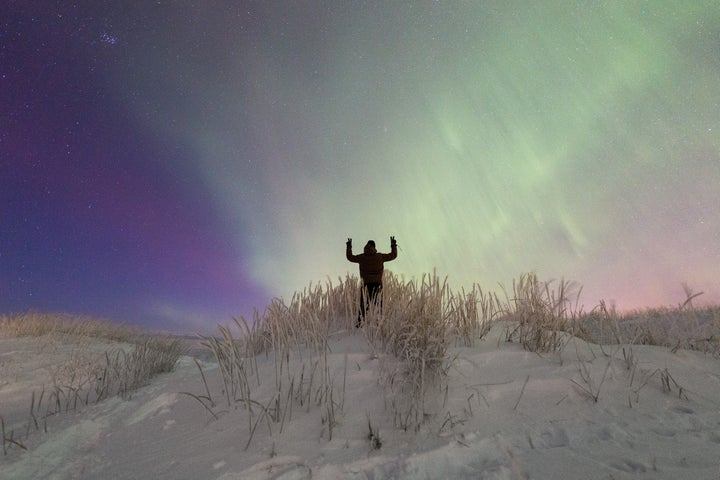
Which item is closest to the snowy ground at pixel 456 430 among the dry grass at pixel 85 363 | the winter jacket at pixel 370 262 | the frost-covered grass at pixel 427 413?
the frost-covered grass at pixel 427 413

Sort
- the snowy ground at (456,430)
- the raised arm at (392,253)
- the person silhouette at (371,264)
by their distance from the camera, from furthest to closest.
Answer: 1. the raised arm at (392,253)
2. the person silhouette at (371,264)
3. the snowy ground at (456,430)

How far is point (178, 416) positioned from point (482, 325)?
3.17 m

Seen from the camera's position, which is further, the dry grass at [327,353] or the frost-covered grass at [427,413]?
the dry grass at [327,353]

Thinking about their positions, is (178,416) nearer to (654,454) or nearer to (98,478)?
(98,478)

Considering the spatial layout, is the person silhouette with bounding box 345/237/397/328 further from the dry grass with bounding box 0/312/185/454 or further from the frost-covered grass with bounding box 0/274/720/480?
the dry grass with bounding box 0/312/185/454

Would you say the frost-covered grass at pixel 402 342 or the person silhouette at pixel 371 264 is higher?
the person silhouette at pixel 371 264

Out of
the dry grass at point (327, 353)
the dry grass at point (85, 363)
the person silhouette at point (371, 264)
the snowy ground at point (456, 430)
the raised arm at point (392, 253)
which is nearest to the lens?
the snowy ground at point (456, 430)

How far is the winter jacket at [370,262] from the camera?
675 centimetres

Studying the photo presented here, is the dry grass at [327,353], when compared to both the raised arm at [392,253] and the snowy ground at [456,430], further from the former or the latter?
the raised arm at [392,253]

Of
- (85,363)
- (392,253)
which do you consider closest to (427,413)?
(392,253)

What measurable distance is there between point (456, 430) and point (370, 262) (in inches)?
175

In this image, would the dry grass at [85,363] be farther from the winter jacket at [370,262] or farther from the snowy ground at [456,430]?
the winter jacket at [370,262]

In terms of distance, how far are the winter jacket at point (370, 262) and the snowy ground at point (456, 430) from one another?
2.90 m

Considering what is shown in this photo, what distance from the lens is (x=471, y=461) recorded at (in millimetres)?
2182
